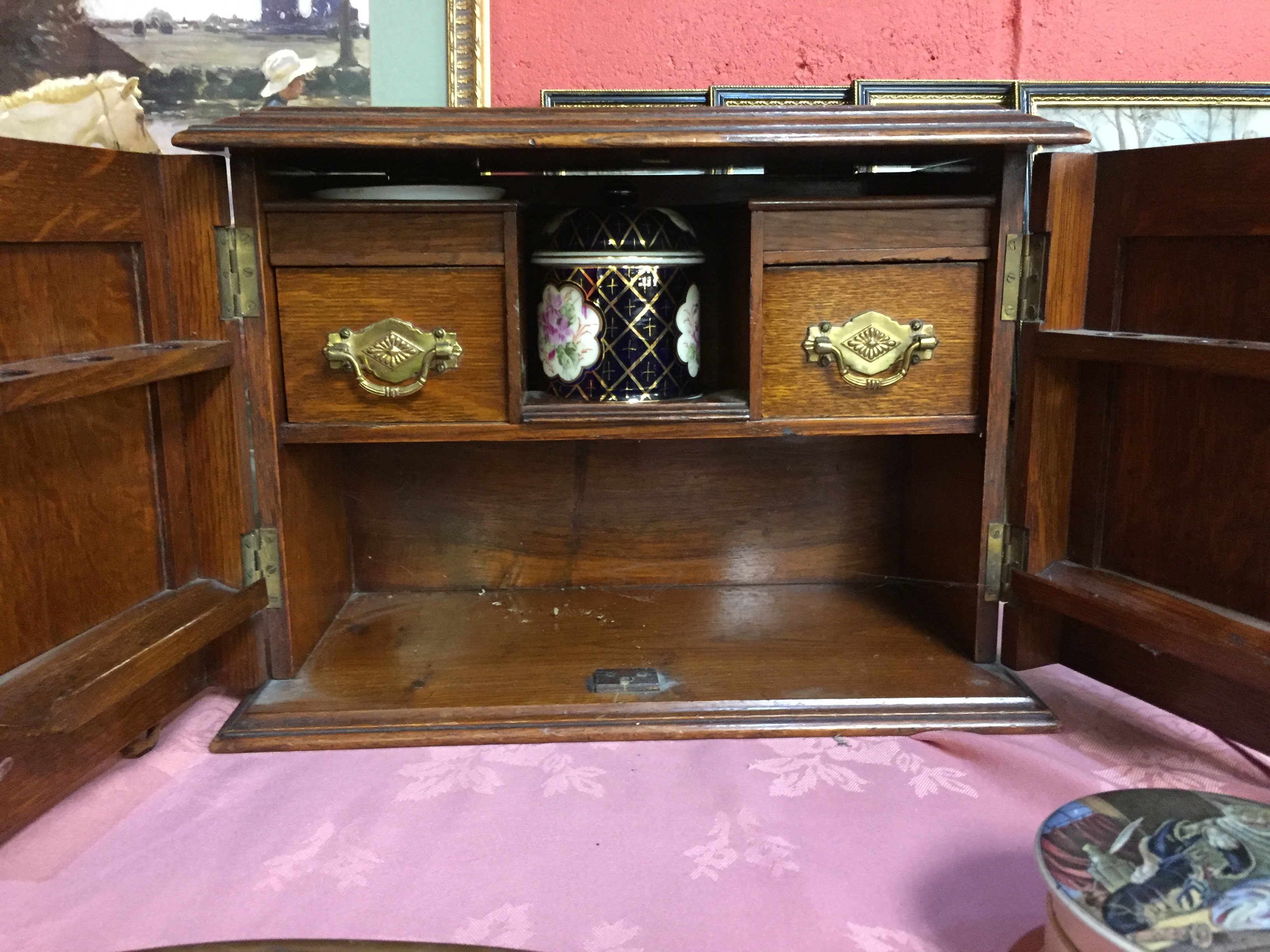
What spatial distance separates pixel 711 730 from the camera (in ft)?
3.07

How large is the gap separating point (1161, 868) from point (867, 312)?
57cm

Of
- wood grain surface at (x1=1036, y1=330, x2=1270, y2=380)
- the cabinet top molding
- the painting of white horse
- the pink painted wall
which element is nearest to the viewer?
wood grain surface at (x1=1036, y1=330, x2=1270, y2=380)

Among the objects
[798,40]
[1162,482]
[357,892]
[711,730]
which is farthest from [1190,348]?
[357,892]

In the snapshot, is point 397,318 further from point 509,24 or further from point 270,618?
point 509,24

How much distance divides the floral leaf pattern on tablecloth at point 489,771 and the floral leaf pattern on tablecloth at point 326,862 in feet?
0.24

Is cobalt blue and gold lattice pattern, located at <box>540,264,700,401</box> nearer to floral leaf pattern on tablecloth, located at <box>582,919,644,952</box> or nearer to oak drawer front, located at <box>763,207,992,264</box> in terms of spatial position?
oak drawer front, located at <box>763,207,992,264</box>

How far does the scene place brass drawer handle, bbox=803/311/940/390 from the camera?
0.96 m

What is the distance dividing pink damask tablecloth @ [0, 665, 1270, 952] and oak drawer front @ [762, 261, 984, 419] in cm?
34

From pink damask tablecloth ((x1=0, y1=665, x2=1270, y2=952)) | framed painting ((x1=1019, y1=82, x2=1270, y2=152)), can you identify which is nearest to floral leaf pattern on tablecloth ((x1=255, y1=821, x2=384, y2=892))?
pink damask tablecloth ((x1=0, y1=665, x2=1270, y2=952))

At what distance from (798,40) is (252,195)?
2.37ft

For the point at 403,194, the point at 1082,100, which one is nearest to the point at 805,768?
the point at 403,194

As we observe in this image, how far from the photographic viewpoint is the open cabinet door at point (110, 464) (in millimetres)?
767

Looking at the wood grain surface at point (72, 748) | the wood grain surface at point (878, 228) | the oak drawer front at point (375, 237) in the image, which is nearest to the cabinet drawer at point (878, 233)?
the wood grain surface at point (878, 228)

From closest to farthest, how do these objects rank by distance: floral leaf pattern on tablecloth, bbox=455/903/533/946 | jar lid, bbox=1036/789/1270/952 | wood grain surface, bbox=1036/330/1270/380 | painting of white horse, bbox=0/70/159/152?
1. jar lid, bbox=1036/789/1270/952
2. floral leaf pattern on tablecloth, bbox=455/903/533/946
3. wood grain surface, bbox=1036/330/1270/380
4. painting of white horse, bbox=0/70/159/152
